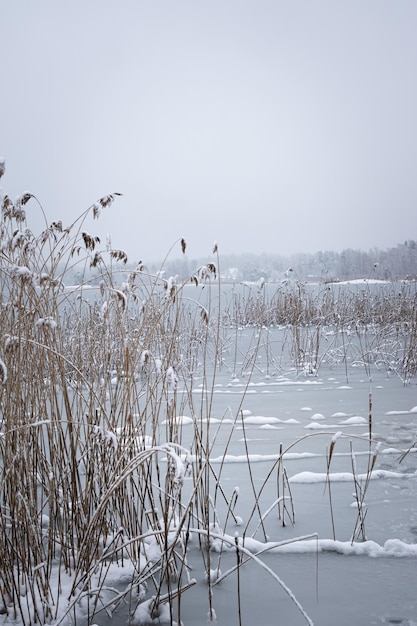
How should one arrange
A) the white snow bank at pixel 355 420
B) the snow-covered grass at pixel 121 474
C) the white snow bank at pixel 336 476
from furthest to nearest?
the white snow bank at pixel 355 420 < the white snow bank at pixel 336 476 < the snow-covered grass at pixel 121 474

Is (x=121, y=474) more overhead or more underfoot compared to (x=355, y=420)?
more overhead

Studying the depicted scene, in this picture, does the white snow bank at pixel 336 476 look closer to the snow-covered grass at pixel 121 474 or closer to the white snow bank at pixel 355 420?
the snow-covered grass at pixel 121 474

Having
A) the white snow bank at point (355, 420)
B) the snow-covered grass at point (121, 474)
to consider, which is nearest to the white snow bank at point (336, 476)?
the snow-covered grass at point (121, 474)

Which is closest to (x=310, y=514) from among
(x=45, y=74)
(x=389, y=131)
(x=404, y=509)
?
(x=404, y=509)

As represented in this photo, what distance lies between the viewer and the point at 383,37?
182 metres

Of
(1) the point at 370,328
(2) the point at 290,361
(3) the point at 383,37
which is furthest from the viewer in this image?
(3) the point at 383,37

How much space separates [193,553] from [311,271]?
137ft

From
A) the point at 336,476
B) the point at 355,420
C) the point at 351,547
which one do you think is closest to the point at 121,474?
the point at 351,547

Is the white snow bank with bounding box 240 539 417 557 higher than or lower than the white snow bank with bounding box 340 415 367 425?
lower

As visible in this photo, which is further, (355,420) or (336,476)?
(355,420)

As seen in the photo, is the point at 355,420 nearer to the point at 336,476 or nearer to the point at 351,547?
the point at 336,476

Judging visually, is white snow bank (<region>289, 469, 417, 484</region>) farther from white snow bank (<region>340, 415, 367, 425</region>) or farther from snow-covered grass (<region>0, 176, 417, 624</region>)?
white snow bank (<region>340, 415, 367, 425</region>)

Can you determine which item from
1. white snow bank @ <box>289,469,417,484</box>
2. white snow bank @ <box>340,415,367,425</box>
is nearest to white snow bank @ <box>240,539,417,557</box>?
A: white snow bank @ <box>289,469,417,484</box>

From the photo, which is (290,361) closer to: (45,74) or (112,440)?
(112,440)
